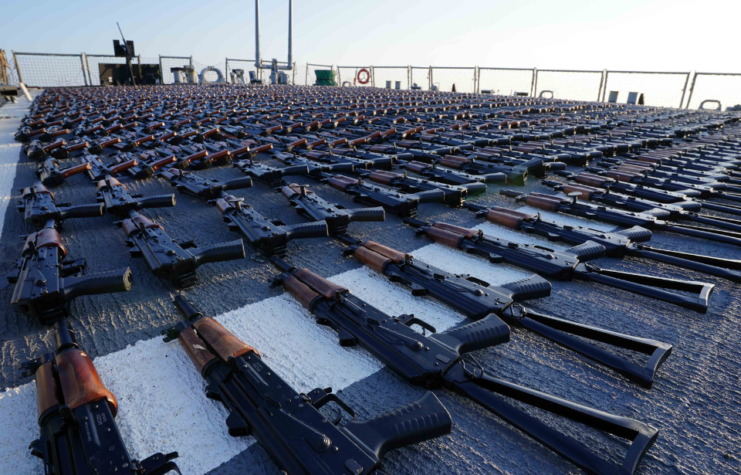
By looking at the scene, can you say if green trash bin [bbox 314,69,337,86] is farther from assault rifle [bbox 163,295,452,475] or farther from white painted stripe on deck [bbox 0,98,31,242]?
assault rifle [bbox 163,295,452,475]

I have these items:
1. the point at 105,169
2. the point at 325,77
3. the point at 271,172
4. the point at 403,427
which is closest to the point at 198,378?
the point at 403,427

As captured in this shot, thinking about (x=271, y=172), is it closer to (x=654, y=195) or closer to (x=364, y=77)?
(x=654, y=195)

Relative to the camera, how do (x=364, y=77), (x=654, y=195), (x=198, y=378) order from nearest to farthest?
(x=198, y=378)
(x=654, y=195)
(x=364, y=77)

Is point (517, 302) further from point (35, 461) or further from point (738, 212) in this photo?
point (738, 212)

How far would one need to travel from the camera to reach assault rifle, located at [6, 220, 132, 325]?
8.52 feet

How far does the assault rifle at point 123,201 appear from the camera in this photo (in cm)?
464

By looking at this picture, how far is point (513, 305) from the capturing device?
2793 mm

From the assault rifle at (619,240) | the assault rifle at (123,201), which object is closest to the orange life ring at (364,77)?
the assault rifle at (123,201)

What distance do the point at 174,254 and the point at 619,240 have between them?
4.22 metres

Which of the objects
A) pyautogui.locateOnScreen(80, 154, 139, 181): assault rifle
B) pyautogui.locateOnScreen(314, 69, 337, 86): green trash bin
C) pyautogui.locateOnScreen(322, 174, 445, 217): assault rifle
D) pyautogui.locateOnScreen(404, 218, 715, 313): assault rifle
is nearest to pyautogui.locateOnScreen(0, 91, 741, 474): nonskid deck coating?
pyautogui.locateOnScreen(404, 218, 715, 313): assault rifle

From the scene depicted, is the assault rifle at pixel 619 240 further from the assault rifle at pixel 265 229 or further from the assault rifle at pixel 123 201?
the assault rifle at pixel 123 201

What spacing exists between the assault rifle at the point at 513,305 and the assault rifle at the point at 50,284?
2.01 m

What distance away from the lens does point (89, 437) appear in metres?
1.63

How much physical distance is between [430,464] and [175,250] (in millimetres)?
2612
